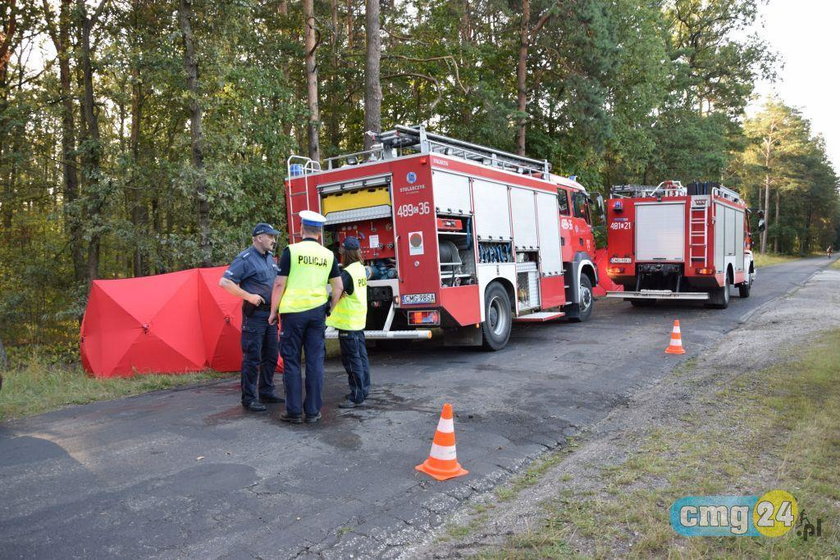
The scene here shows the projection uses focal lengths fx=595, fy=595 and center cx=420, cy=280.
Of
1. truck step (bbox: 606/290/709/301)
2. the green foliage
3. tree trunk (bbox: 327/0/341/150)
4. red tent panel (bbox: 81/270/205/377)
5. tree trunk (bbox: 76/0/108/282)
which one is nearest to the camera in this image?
red tent panel (bbox: 81/270/205/377)

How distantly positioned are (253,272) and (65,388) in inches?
120

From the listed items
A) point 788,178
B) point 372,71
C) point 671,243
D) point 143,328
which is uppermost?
point 788,178

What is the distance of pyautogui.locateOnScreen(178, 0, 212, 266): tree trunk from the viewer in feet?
37.5

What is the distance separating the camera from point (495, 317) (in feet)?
33.0

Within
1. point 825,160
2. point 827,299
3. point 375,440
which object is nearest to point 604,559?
point 375,440

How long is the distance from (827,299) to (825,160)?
242 ft

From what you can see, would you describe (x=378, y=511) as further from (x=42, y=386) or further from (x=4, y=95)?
(x=4, y=95)

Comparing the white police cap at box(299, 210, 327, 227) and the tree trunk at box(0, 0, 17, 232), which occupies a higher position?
the tree trunk at box(0, 0, 17, 232)

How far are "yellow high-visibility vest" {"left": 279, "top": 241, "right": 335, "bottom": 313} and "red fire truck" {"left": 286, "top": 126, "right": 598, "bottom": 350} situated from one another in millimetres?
3037

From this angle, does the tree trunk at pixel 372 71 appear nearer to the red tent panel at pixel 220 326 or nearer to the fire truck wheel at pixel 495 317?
the fire truck wheel at pixel 495 317

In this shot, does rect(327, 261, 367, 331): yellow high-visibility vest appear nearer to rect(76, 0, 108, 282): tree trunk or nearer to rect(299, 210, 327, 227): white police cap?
rect(299, 210, 327, 227): white police cap

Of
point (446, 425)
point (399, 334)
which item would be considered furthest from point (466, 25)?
point (446, 425)

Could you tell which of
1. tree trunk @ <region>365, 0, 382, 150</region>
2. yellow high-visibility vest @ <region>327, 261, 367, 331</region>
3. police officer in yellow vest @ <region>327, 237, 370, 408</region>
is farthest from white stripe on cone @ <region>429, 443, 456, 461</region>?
tree trunk @ <region>365, 0, 382, 150</region>

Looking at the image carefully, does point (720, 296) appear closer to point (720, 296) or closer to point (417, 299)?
point (720, 296)
